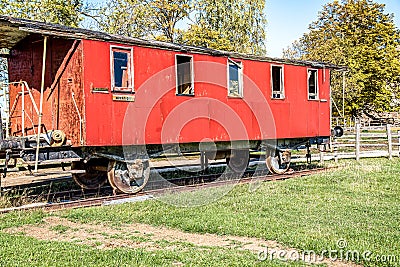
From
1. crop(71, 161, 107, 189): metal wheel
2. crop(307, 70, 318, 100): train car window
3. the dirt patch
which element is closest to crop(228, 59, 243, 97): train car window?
crop(307, 70, 318, 100): train car window

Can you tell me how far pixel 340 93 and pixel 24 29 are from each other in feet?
84.5

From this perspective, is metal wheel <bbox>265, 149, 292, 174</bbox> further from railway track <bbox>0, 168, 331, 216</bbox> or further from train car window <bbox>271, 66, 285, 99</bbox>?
train car window <bbox>271, 66, 285, 99</bbox>

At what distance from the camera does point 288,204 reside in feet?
33.3

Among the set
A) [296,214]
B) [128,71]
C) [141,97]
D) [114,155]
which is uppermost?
[128,71]

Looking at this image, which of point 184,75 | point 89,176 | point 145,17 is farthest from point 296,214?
point 145,17

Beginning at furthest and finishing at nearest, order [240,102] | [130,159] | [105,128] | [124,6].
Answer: [124,6] < [240,102] < [130,159] < [105,128]

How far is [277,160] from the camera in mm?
16453

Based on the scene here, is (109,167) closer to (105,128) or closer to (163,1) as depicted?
(105,128)

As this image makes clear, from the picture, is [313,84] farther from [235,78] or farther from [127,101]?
[127,101]

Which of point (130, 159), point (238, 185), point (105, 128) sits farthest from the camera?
point (238, 185)

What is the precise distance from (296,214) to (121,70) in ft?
18.1

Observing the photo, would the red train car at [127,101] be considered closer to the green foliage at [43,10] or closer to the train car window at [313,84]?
the train car window at [313,84]

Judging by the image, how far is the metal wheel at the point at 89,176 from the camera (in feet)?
42.5

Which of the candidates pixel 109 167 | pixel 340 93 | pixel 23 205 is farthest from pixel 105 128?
pixel 340 93
